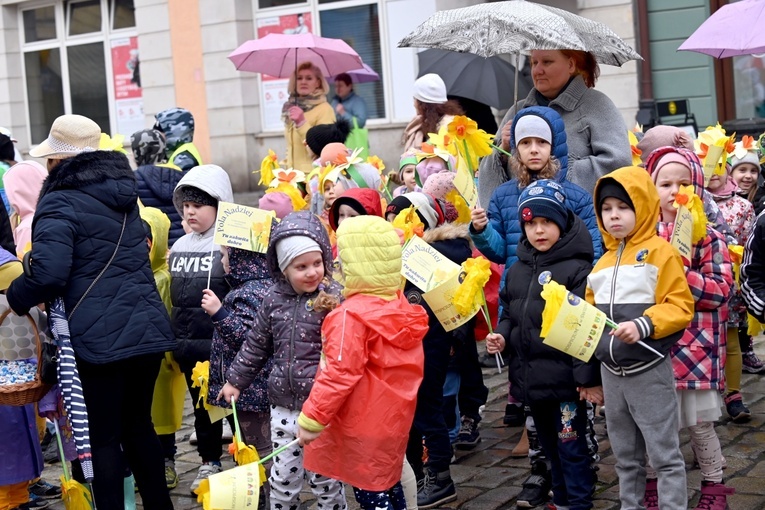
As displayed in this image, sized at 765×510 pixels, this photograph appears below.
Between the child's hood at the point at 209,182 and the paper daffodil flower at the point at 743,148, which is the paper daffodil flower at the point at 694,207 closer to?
the child's hood at the point at 209,182

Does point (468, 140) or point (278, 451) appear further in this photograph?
point (468, 140)

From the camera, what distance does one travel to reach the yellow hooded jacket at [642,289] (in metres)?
4.48

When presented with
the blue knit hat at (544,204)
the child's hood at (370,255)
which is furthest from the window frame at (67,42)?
the child's hood at (370,255)

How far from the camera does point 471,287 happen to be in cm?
493

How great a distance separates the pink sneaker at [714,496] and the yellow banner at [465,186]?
1.79m

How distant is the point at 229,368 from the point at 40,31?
15744 mm

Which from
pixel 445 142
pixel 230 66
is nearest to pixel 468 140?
pixel 445 142

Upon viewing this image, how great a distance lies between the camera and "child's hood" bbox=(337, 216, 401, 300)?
4.48 m

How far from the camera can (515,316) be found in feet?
16.7

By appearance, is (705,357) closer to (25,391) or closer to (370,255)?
(370,255)

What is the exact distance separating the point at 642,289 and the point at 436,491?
161 centimetres

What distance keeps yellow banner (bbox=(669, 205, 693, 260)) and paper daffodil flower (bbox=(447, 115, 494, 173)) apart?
4.38 feet

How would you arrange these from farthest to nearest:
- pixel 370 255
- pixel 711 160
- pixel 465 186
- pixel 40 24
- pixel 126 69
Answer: pixel 40 24 → pixel 126 69 → pixel 711 160 → pixel 465 186 → pixel 370 255

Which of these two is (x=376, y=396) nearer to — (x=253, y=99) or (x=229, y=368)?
(x=229, y=368)
